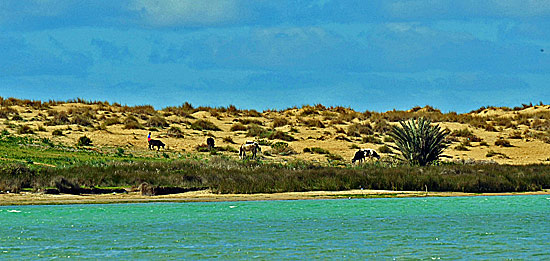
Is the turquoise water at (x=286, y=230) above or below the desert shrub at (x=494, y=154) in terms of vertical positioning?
→ below

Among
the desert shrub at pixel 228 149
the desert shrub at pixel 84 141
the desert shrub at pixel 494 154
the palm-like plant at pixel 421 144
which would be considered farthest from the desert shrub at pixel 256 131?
the palm-like plant at pixel 421 144

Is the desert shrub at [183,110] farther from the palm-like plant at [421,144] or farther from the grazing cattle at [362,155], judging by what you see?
the palm-like plant at [421,144]

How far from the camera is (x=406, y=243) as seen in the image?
16.7 metres

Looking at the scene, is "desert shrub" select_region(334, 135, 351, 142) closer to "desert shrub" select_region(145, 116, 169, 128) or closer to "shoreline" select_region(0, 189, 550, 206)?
"desert shrub" select_region(145, 116, 169, 128)

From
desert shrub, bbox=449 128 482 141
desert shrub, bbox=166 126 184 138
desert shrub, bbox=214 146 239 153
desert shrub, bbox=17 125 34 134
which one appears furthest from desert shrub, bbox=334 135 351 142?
desert shrub, bbox=17 125 34 134

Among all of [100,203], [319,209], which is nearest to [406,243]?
[319,209]

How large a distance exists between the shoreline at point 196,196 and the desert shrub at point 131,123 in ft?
87.0

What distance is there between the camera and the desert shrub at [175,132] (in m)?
51.2

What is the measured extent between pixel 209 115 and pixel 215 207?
3966cm

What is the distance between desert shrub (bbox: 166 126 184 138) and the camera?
51156mm

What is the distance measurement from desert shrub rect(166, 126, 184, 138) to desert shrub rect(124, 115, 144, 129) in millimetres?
2324

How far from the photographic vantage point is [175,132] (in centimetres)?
5231

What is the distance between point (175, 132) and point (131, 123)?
12.0 feet

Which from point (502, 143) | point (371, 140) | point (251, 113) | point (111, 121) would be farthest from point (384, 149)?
point (251, 113)
